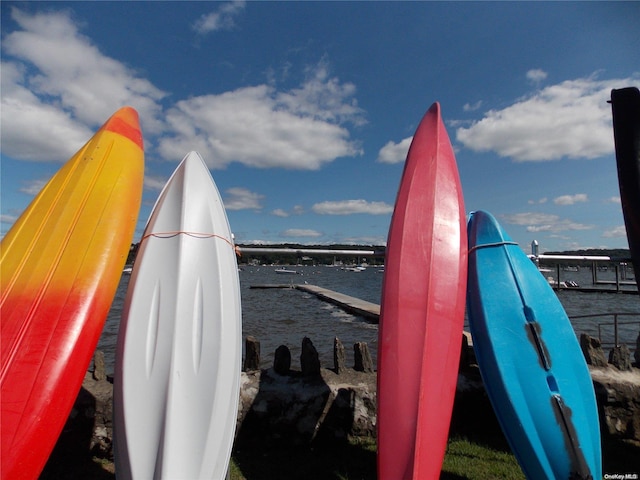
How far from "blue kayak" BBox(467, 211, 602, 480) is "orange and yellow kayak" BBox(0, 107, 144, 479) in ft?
8.48

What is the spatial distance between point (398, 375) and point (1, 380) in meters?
2.22

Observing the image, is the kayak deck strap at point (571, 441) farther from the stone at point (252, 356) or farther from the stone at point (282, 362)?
the stone at point (252, 356)

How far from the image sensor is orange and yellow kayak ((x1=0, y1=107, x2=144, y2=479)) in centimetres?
212

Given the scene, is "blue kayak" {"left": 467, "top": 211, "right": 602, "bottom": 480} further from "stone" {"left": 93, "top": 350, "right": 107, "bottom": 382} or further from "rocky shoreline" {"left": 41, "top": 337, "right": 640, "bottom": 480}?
"stone" {"left": 93, "top": 350, "right": 107, "bottom": 382}

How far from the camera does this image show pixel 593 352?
330 centimetres

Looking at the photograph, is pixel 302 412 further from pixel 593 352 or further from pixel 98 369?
pixel 593 352

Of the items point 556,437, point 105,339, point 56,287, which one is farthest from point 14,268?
point 105,339

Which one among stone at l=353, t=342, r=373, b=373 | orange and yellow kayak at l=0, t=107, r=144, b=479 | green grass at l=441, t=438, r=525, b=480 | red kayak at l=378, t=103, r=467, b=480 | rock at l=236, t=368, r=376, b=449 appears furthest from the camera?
stone at l=353, t=342, r=373, b=373

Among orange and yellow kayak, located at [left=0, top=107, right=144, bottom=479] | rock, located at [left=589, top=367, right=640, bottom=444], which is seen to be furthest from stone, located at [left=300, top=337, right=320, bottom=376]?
rock, located at [left=589, top=367, right=640, bottom=444]

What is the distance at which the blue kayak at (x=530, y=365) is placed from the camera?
93.0 inches

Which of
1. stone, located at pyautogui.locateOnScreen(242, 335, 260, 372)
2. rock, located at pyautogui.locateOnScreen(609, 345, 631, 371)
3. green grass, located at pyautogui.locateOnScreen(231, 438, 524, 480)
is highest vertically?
rock, located at pyautogui.locateOnScreen(609, 345, 631, 371)

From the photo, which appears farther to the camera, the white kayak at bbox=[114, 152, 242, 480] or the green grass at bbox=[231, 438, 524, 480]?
the green grass at bbox=[231, 438, 524, 480]

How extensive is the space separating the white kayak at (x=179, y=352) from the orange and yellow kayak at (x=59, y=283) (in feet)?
0.74

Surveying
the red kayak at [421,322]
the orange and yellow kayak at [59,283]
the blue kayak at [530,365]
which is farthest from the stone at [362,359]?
the orange and yellow kayak at [59,283]
